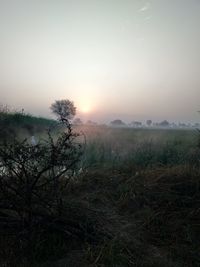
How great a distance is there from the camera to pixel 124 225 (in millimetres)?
5461

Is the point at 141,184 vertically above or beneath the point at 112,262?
above

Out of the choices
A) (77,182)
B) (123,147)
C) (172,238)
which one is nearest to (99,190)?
(77,182)

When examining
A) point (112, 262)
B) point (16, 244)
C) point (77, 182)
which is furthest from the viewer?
point (77, 182)

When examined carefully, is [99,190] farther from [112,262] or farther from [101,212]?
[112,262]

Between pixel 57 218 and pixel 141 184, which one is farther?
pixel 141 184

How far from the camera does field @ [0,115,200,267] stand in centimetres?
455

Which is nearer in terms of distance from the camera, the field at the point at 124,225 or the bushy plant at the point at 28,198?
the field at the point at 124,225

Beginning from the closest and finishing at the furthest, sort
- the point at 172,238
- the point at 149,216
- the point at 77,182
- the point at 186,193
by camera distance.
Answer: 1. the point at 172,238
2. the point at 149,216
3. the point at 186,193
4. the point at 77,182

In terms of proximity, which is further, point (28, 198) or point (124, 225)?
point (124, 225)

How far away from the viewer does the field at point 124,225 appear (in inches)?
179

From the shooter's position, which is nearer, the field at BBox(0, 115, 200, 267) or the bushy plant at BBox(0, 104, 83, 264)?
the field at BBox(0, 115, 200, 267)

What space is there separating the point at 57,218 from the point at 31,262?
0.63 meters

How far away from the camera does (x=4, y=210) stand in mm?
5379

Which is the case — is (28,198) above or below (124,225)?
above
